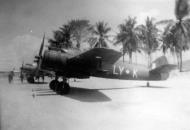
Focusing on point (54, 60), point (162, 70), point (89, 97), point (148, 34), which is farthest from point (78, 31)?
point (148, 34)

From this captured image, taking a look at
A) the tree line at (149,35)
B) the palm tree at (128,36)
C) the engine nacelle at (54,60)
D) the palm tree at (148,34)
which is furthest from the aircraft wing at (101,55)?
the palm tree at (148,34)

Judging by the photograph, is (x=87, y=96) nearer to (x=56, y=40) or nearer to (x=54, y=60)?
(x=54, y=60)

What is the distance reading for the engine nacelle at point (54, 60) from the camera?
7742mm

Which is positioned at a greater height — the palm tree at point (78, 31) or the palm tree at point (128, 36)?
the palm tree at point (128, 36)

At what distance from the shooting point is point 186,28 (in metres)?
25.2

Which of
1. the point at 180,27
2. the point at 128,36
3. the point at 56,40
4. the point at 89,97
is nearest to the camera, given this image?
the point at 89,97

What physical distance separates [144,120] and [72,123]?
1723 millimetres

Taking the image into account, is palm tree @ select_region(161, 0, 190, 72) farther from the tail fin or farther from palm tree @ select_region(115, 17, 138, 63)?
the tail fin

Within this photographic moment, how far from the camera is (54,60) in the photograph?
7758mm

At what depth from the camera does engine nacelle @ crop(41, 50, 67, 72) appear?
7742 millimetres

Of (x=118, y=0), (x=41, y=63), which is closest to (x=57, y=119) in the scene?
(x=118, y=0)

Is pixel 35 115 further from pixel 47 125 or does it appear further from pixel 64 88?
pixel 64 88

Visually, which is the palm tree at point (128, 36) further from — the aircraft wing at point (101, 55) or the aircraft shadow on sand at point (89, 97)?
the aircraft wing at point (101, 55)

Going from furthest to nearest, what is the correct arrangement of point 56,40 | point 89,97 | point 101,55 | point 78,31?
1. point 78,31
2. point 56,40
3. point 89,97
4. point 101,55
